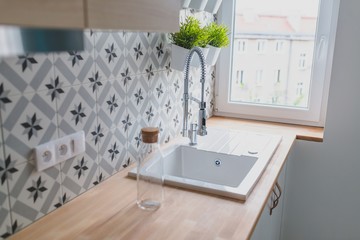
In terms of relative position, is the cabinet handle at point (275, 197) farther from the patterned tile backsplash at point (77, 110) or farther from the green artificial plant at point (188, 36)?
the green artificial plant at point (188, 36)

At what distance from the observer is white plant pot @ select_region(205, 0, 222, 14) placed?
2.06 m

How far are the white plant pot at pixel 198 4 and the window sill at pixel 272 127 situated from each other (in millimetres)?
722

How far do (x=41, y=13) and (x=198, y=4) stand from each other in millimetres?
1495

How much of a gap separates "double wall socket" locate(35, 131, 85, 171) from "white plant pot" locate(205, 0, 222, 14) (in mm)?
1231

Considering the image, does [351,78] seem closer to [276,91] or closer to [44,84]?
[276,91]

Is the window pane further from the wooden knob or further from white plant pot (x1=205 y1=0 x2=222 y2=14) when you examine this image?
the wooden knob

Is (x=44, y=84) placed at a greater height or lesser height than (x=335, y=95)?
greater

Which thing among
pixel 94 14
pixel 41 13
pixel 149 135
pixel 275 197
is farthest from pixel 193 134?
pixel 41 13

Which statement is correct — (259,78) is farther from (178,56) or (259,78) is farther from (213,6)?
(178,56)

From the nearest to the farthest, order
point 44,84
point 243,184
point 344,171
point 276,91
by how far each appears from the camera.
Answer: point 44,84
point 243,184
point 344,171
point 276,91

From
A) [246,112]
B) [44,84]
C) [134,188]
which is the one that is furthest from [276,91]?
[44,84]

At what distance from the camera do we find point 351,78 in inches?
72.2

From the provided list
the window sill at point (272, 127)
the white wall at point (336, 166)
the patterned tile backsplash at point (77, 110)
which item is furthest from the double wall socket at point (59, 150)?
the white wall at point (336, 166)

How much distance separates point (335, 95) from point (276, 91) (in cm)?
45
